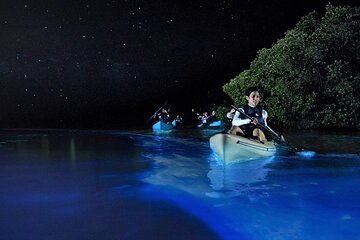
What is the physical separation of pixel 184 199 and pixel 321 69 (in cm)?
1622

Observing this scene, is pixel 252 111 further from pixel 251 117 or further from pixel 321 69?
pixel 321 69

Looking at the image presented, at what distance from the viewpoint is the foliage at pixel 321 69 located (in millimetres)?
20266

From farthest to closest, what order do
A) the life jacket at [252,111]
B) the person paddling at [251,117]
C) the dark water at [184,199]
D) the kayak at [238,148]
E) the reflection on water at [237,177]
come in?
the life jacket at [252,111] < the person paddling at [251,117] < the kayak at [238,148] < the reflection on water at [237,177] < the dark water at [184,199]

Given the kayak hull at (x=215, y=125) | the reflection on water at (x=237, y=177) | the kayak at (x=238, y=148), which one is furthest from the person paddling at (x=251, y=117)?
the kayak hull at (x=215, y=125)

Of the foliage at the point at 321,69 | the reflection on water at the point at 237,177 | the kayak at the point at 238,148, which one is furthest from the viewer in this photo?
the foliage at the point at 321,69

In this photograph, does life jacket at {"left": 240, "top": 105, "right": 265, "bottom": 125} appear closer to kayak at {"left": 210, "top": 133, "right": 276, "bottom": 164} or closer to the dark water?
kayak at {"left": 210, "top": 133, "right": 276, "bottom": 164}

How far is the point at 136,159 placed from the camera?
1544 centimetres

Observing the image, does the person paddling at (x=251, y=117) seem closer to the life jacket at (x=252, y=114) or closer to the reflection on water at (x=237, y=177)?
the life jacket at (x=252, y=114)

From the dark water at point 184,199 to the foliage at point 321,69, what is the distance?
763 centimetres

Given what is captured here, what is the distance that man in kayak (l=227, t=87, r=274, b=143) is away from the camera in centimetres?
1206

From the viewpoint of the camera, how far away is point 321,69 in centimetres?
2170

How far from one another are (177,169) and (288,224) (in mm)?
6421

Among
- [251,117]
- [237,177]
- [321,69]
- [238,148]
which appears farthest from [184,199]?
[321,69]

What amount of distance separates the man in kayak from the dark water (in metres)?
0.98
